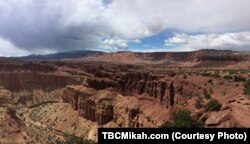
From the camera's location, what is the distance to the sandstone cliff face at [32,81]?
130875 mm

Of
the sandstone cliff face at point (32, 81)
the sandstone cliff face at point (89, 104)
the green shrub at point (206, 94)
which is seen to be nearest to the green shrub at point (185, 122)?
the green shrub at point (206, 94)

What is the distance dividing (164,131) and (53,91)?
108 meters

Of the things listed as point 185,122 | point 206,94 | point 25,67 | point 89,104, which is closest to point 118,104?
point 89,104

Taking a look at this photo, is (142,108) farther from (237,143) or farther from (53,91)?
(53,91)

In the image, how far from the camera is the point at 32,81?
136 meters

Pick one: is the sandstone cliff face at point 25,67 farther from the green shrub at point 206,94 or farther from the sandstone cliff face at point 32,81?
the green shrub at point 206,94

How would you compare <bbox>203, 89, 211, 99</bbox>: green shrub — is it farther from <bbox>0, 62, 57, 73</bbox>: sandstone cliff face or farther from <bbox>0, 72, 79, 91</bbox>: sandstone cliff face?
<bbox>0, 62, 57, 73</bbox>: sandstone cliff face

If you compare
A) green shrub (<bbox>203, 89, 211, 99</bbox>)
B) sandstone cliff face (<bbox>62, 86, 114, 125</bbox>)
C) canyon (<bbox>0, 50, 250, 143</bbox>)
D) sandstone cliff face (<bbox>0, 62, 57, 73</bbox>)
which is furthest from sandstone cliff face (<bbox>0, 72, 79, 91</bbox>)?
green shrub (<bbox>203, 89, 211, 99</bbox>)

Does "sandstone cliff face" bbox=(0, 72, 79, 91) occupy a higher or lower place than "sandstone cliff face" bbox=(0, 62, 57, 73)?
lower

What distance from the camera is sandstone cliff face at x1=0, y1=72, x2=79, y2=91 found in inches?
5153

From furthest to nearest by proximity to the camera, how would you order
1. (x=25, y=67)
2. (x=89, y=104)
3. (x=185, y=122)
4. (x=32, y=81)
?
(x=25, y=67), (x=32, y=81), (x=89, y=104), (x=185, y=122)

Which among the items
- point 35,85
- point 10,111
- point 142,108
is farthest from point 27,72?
point 142,108

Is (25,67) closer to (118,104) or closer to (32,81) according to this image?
(32,81)

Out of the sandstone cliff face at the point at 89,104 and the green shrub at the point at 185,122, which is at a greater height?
the green shrub at the point at 185,122
